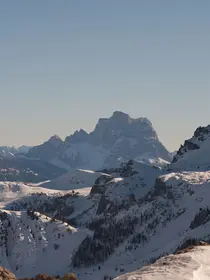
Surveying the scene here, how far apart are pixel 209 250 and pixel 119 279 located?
24596 mm

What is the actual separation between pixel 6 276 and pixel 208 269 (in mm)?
23919

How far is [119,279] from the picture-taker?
5103 cm

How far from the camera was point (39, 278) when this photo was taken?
6762 cm

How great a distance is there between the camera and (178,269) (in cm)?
5628

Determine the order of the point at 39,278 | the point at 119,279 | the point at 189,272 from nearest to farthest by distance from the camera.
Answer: the point at 119,279 → the point at 189,272 → the point at 39,278

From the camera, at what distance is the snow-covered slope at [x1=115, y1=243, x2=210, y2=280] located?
52.2 metres

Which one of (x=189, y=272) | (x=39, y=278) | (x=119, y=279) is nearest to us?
(x=119, y=279)

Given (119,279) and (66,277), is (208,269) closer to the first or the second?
(119,279)

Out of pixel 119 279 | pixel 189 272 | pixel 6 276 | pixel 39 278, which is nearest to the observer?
pixel 119 279

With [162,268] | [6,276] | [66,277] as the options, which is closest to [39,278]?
[66,277]

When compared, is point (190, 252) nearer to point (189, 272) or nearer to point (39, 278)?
point (189, 272)

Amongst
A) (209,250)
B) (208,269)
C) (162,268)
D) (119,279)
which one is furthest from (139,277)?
(209,250)

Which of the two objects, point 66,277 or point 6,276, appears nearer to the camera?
point 6,276

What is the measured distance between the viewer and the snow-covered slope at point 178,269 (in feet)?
171
